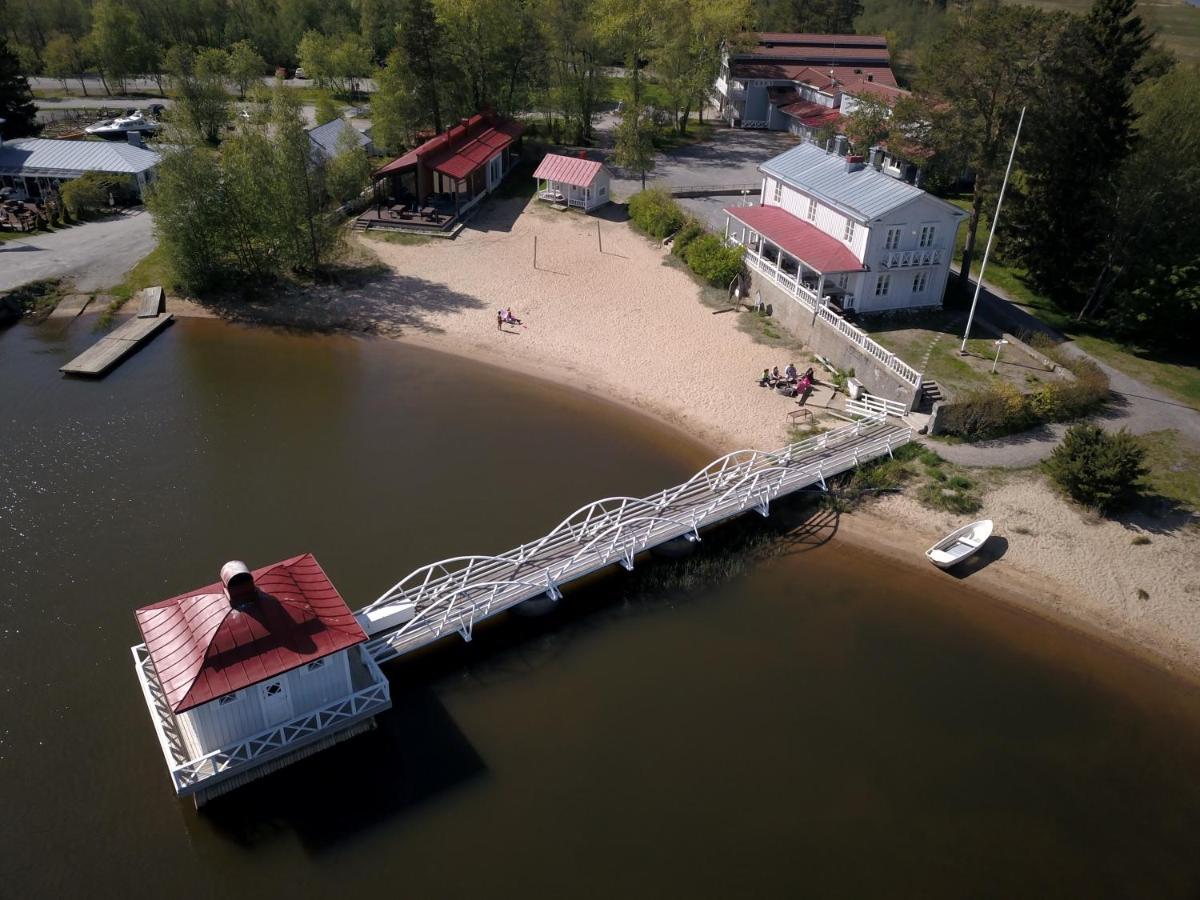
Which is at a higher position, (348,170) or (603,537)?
(348,170)

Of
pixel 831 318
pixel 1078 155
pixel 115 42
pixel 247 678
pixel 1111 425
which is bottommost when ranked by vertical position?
pixel 1111 425

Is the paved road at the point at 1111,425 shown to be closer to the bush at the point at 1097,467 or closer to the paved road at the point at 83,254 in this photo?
the bush at the point at 1097,467

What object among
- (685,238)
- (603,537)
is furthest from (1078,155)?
(603,537)

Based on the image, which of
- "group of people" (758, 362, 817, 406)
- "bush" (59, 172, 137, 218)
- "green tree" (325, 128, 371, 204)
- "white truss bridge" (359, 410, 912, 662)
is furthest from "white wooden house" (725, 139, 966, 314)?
"bush" (59, 172, 137, 218)

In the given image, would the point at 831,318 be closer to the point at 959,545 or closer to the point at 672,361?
the point at 672,361

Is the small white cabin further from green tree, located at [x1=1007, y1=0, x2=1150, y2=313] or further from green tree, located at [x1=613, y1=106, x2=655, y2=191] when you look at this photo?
green tree, located at [x1=1007, y1=0, x2=1150, y2=313]

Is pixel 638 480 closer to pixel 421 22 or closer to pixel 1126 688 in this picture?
pixel 1126 688

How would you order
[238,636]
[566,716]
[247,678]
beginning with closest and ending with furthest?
[247,678]
[238,636]
[566,716]
